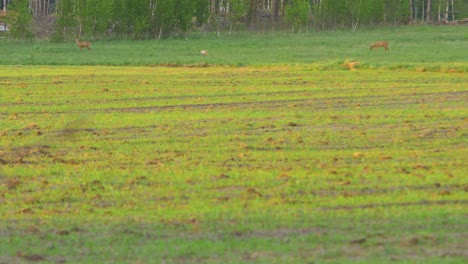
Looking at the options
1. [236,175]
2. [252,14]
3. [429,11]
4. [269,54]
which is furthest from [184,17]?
[236,175]

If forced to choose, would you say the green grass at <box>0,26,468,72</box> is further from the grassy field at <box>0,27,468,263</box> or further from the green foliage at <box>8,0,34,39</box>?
the grassy field at <box>0,27,468,263</box>

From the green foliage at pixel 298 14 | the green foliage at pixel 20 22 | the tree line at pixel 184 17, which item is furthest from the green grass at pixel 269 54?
the green foliage at pixel 298 14

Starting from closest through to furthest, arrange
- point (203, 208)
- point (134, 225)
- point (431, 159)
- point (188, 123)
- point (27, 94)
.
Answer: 1. point (134, 225)
2. point (203, 208)
3. point (431, 159)
4. point (188, 123)
5. point (27, 94)

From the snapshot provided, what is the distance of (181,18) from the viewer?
6775cm

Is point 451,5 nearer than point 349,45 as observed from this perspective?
No

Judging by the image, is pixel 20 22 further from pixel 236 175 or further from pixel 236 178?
pixel 236 178

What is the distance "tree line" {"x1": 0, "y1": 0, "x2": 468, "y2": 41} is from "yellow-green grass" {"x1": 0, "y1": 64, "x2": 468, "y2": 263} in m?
42.6

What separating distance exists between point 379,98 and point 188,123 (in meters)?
5.96

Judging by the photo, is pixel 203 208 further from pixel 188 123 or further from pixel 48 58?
pixel 48 58

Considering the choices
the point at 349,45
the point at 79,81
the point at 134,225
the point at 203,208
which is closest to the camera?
the point at 134,225

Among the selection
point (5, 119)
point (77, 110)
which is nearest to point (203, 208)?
point (5, 119)

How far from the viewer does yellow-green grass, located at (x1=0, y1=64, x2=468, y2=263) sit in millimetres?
7777

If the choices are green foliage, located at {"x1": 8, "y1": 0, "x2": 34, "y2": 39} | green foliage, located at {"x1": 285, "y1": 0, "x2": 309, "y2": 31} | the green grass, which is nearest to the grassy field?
the green grass

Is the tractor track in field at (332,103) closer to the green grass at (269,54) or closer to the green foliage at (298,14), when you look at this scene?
the green grass at (269,54)
